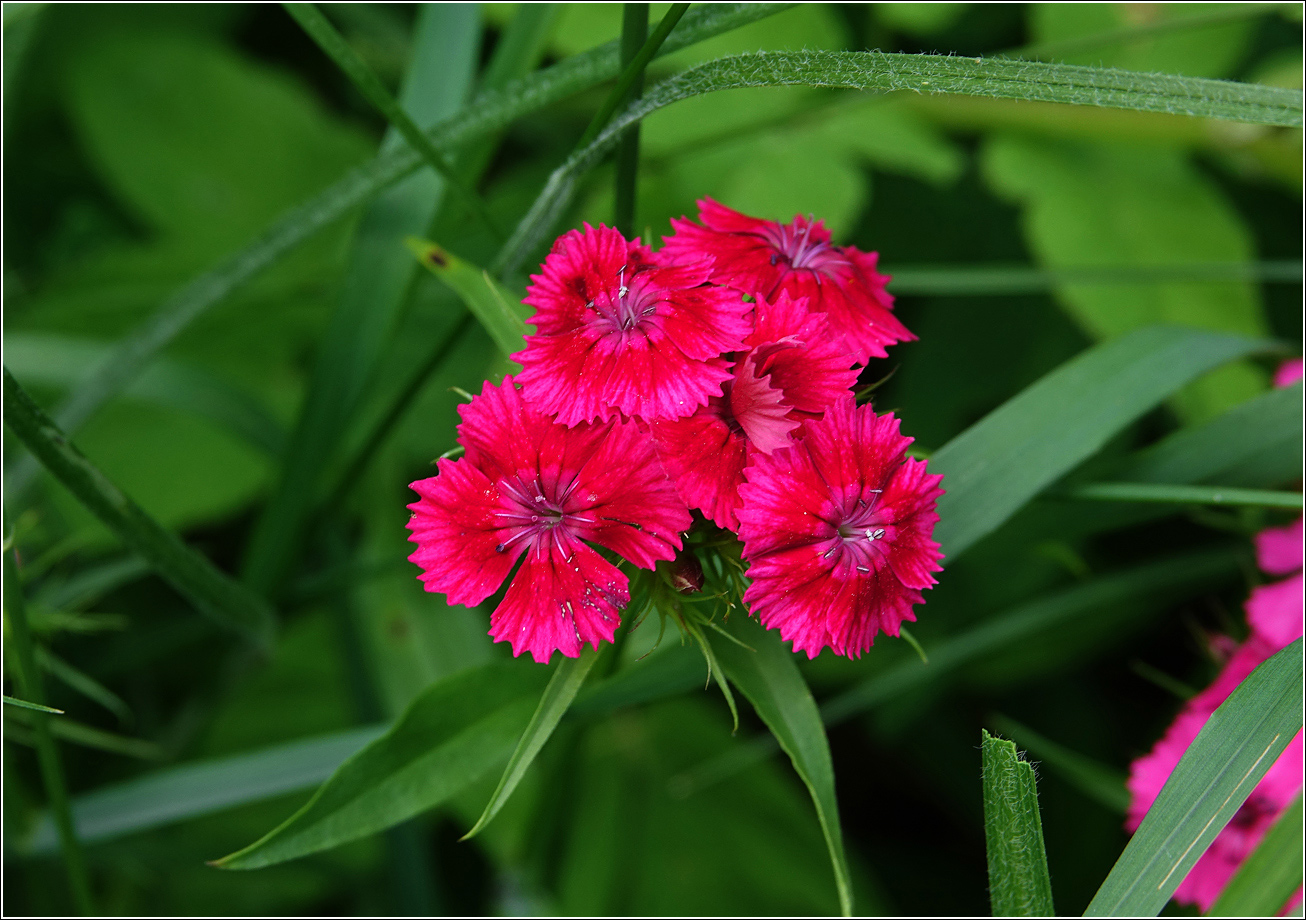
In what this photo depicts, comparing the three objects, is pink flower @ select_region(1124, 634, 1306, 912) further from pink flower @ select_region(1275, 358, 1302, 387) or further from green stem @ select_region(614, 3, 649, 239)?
green stem @ select_region(614, 3, 649, 239)

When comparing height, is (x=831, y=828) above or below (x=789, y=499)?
below

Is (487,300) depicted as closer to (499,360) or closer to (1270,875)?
(499,360)

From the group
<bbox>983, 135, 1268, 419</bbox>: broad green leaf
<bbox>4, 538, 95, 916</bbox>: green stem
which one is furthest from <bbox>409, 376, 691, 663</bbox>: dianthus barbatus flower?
<bbox>983, 135, 1268, 419</bbox>: broad green leaf

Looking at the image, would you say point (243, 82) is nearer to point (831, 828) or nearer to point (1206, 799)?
point (831, 828)

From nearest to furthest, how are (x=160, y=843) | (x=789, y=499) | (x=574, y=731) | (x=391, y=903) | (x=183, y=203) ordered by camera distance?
(x=789, y=499), (x=574, y=731), (x=160, y=843), (x=391, y=903), (x=183, y=203)

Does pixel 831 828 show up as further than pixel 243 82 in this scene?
No

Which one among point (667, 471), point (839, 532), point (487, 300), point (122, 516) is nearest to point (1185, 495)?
point (839, 532)

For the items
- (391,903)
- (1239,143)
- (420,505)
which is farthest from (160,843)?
(1239,143)
